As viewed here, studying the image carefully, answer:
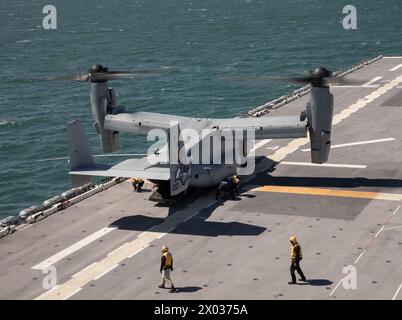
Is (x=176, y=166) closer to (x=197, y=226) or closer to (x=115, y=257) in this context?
(x=197, y=226)

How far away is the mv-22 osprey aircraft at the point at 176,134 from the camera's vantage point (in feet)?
135

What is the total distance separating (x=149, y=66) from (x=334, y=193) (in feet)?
280

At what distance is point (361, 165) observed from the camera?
2026 inches

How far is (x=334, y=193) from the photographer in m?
45.4

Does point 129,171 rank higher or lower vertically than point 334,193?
higher

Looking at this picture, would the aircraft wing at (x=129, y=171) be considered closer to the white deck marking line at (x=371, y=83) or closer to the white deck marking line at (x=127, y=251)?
the white deck marking line at (x=127, y=251)

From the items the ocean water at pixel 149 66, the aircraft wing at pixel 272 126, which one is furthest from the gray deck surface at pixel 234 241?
the ocean water at pixel 149 66

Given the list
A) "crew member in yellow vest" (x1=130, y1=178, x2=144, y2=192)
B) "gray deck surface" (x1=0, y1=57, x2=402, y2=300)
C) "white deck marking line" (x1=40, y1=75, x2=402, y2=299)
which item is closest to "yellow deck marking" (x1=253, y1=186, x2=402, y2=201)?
"gray deck surface" (x1=0, y1=57, x2=402, y2=300)

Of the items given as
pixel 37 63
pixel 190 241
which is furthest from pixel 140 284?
pixel 37 63

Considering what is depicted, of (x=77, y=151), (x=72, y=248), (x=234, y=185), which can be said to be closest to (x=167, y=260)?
(x=72, y=248)

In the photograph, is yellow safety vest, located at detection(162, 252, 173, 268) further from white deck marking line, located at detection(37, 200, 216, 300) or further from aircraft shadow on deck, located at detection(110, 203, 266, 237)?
aircraft shadow on deck, located at detection(110, 203, 266, 237)

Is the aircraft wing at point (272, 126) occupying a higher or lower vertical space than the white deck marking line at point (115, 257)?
higher

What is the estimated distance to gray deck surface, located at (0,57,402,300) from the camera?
109 feet

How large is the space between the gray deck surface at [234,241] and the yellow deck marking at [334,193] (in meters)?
0.21
